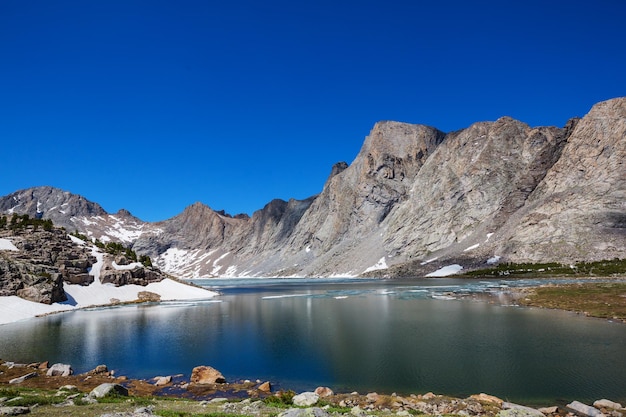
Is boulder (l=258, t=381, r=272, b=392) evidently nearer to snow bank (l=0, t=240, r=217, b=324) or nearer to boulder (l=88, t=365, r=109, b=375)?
boulder (l=88, t=365, r=109, b=375)

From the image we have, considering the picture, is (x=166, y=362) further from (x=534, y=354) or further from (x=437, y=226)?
(x=437, y=226)

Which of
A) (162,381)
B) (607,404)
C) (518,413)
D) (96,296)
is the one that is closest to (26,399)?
(162,381)

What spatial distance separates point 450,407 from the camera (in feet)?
63.9

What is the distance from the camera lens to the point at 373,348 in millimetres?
34031

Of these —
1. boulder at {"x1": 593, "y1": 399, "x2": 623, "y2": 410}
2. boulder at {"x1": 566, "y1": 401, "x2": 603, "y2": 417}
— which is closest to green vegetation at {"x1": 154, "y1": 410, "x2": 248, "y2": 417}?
boulder at {"x1": 566, "y1": 401, "x2": 603, "y2": 417}

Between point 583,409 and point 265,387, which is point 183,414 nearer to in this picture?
point 265,387

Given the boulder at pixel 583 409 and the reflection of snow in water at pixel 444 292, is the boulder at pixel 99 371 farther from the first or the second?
the reflection of snow in water at pixel 444 292

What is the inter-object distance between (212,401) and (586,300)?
5918cm

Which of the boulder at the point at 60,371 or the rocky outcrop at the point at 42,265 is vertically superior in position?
the rocky outcrop at the point at 42,265

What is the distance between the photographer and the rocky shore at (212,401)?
16156mm

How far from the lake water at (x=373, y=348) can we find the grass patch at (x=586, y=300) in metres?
3.73

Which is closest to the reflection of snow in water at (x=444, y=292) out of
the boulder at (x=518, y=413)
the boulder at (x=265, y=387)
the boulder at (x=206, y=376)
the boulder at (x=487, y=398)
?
the boulder at (x=487, y=398)

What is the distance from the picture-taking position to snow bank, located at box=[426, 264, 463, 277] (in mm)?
154650

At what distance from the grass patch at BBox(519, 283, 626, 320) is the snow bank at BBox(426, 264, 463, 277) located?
267 ft
